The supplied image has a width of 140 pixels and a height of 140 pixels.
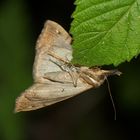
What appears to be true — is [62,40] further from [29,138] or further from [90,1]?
[29,138]

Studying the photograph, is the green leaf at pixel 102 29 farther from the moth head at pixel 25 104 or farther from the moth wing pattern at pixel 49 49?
the moth head at pixel 25 104

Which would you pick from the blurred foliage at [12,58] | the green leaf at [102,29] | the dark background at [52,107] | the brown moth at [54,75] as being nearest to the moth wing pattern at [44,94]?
the brown moth at [54,75]

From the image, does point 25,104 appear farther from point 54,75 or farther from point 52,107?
point 52,107

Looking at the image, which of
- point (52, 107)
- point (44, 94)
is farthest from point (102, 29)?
point (52, 107)

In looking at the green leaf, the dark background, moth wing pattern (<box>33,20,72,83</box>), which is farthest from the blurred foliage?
the green leaf

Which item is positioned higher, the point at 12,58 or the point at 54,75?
the point at 12,58

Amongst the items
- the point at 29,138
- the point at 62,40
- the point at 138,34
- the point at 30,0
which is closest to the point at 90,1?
the point at 138,34

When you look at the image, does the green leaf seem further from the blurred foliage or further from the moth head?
the blurred foliage
